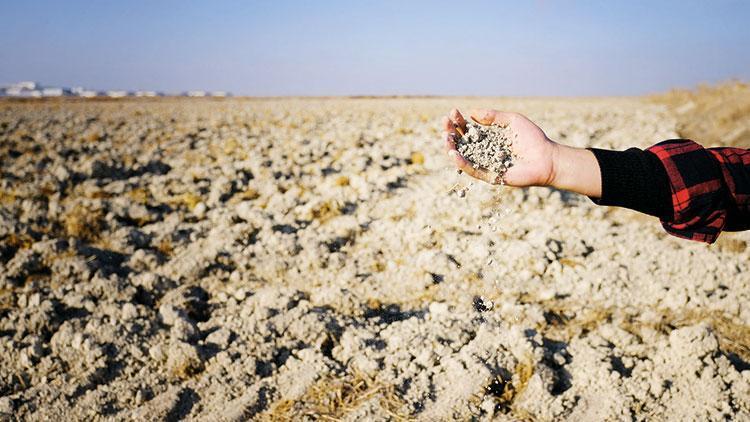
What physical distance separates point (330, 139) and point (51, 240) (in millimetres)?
4038

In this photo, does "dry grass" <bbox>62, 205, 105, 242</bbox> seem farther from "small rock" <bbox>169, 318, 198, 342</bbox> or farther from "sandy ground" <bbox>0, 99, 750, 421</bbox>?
"small rock" <bbox>169, 318, 198, 342</bbox>

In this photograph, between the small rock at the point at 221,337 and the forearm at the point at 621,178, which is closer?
the forearm at the point at 621,178

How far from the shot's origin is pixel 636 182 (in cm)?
130

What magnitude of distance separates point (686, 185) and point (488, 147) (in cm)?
57

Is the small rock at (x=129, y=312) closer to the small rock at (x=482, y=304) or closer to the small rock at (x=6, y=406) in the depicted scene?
the small rock at (x=6, y=406)

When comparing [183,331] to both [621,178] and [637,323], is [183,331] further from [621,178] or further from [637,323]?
[637,323]

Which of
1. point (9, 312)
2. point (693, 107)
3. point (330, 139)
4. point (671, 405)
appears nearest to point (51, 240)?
point (9, 312)

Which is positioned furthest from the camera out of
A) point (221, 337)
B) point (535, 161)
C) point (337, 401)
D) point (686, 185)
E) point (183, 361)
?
point (221, 337)

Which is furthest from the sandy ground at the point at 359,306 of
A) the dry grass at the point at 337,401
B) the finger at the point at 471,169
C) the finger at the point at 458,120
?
the finger at the point at 458,120

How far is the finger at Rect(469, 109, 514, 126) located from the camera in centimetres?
159

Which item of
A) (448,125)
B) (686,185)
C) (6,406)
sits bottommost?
(6,406)

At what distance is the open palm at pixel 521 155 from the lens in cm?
144

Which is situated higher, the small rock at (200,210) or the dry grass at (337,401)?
the small rock at (200,210)

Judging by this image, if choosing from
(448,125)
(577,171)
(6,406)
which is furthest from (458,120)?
(6,406)
